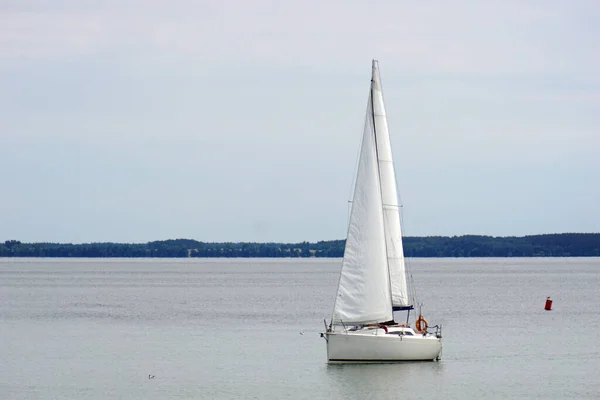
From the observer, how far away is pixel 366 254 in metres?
46.8

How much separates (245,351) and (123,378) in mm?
11577

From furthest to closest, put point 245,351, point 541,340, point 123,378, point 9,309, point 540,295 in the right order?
point 540,295 < point 9,309 < point 541,340 < point 245,351 < point 123,378

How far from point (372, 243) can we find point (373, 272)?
1.26 meters

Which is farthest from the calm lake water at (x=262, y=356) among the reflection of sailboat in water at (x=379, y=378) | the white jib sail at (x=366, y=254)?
the white jib sail at (x=366, y=254)

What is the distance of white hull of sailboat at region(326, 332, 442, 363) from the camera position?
149 feet

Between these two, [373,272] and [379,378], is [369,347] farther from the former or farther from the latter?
[373,272]

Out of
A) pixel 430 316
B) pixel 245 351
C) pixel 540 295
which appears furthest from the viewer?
pixel 540 295

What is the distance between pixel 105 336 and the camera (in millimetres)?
65250

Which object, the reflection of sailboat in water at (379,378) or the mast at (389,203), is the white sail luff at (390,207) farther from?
the reflection of sailboat in water at (379,378)

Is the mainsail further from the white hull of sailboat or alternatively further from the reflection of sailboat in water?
the reflection of sailboat in water

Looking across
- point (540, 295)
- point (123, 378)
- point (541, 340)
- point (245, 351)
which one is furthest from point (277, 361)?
point (540, 295)

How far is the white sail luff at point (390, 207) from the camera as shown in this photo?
154 feet

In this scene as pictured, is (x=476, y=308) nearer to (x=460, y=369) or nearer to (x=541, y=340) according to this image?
(x=541, y=340)

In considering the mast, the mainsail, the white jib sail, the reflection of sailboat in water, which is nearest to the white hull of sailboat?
the reflection of sailboat in water
